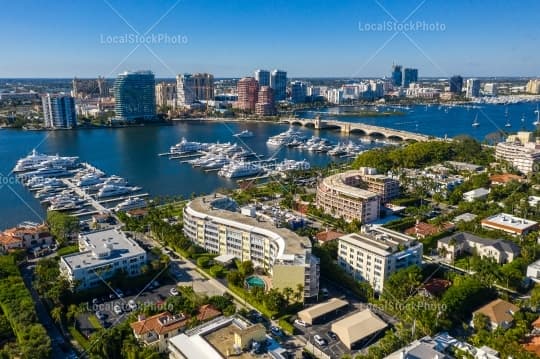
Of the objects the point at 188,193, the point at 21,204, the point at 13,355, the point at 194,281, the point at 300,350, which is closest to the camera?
the point at 13,355

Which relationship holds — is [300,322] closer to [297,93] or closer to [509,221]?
[509,221]

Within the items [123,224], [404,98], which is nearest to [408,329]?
[123,224]

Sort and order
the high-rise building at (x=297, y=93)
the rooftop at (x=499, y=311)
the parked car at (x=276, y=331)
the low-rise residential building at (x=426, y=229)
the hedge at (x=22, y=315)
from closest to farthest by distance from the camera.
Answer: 1. the hedge at (x=22, y=315)
2. the parked car at (x=276, y=331)
3. the rooftop at (x=499, y=311)
4. the low-rise residential building at (x=426, y=229)
5. the high-rise building at (x=297, y=93)

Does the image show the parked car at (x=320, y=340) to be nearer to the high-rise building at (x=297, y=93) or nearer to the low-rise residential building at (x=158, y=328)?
the low-rise residential building at (x=158, y=328)

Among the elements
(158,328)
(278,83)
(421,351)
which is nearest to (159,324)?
(158,328)

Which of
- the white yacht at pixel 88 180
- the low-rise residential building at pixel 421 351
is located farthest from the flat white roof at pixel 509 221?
the white yacht at pixel 88 180

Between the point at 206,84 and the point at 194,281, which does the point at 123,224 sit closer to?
the point at 194,281

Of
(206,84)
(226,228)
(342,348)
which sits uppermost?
(206,84)

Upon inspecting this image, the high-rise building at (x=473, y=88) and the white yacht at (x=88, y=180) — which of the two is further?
the high-rise building at (x=473, y=88)
